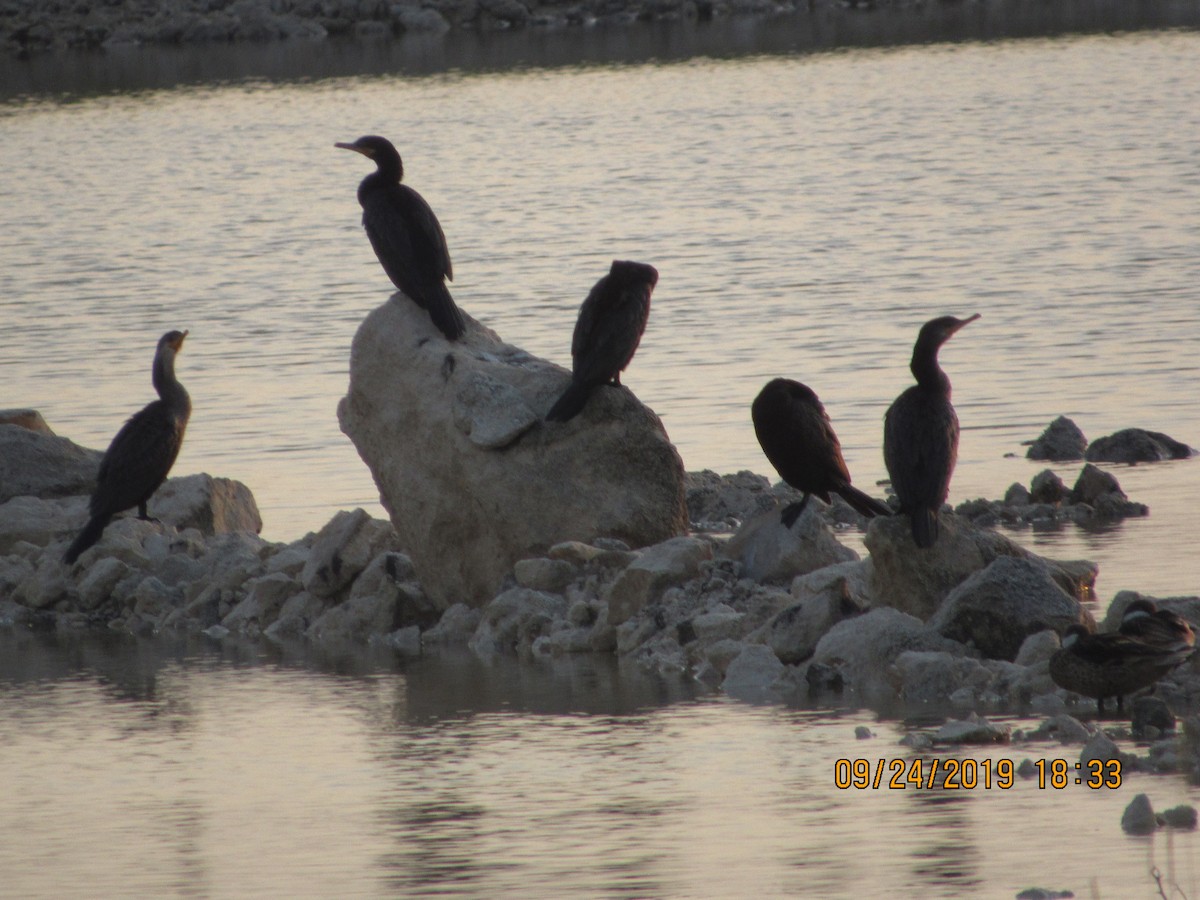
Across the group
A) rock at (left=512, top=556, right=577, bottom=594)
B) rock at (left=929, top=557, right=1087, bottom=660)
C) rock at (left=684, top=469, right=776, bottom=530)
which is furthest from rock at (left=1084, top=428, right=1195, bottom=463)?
rock at (left=929, top=557, right=1087, bottom=660)

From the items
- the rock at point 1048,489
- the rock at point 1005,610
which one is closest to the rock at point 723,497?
the rock at point 1048,489

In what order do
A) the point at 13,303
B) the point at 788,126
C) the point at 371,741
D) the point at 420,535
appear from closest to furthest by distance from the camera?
the point at 371,741 → the point at 420,535 → the point at 13,303 → the point at 788,126

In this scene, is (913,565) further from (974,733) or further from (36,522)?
(36,522)

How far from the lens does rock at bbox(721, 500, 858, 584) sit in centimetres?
1092

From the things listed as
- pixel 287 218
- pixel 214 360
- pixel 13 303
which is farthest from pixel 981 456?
pixel 287 218

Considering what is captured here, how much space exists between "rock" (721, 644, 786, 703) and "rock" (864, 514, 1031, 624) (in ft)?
1.98

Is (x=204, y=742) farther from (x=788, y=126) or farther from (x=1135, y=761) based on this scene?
(x=788, y=126)

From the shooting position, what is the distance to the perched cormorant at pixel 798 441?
10984mm

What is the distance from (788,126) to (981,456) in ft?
102

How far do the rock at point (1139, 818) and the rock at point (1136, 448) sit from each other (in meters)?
7.32

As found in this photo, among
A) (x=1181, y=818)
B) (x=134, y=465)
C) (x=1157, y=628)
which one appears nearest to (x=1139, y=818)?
(x=1181, y=818)

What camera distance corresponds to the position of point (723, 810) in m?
7.91

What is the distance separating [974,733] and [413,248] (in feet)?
15.0

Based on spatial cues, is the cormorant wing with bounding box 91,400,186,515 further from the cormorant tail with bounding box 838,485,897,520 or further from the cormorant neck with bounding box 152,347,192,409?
the cormorant tail with bounding box 838,485,897,520
